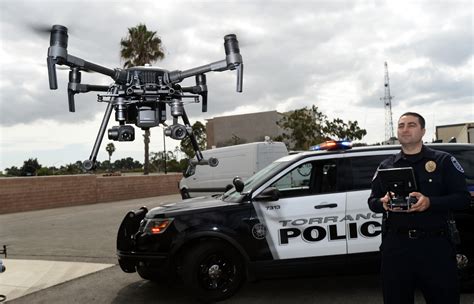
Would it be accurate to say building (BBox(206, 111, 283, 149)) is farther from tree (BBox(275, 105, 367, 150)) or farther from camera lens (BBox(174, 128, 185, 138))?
camera lens (BBox(174, 128, 185, 138))

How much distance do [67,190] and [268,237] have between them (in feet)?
61.7

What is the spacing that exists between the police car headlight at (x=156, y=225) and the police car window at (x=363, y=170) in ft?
7.02

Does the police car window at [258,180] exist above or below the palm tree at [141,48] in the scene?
below

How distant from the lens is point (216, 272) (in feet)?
16.7

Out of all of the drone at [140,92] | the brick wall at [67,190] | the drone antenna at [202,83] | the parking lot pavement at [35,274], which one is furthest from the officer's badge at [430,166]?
the brick wall at [67,190]

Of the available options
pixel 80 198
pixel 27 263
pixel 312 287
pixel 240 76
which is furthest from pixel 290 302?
pixel 80 198

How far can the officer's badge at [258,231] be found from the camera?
16.5 ft

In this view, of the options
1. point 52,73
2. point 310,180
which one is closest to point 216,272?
point 310,180

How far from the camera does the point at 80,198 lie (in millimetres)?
22547

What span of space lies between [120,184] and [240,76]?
68.1 feet

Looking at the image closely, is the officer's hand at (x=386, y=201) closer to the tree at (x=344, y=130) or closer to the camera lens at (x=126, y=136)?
the camera lens at (x=126, y=136)

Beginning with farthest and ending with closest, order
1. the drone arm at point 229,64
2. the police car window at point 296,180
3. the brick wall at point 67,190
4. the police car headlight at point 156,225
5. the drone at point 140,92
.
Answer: the brick wall at point 67,190 → the drone arm at point 229,64 → the drone at point 140,92 → the police car window at point 296,180 → the police car headlight at point 156,225

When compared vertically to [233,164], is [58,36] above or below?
above

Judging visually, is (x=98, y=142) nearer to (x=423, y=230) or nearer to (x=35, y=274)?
(x=35, y=274)
